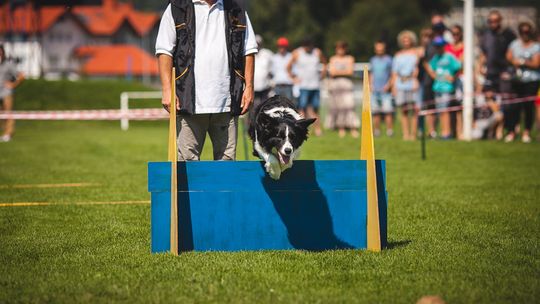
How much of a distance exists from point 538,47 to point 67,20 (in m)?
81.3

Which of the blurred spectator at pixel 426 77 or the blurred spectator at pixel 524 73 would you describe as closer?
the blurred spectator at pixel 524 73

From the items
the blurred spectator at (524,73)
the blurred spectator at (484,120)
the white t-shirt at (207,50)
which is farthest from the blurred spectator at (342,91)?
the white t-shirt at (207,50)

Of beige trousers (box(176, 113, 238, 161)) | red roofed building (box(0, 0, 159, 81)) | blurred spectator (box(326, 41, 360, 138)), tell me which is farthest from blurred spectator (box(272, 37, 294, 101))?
red roofed building (box(0, 0, 159, 81))

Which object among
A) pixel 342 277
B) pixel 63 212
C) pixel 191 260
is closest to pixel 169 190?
pixel 191 260

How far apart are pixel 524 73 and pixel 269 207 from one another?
35.6 ft

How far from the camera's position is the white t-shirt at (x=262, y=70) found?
55.2 ft

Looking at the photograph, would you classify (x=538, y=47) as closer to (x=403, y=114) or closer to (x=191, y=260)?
(x=403, y=114)

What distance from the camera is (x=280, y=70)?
59.0 ft

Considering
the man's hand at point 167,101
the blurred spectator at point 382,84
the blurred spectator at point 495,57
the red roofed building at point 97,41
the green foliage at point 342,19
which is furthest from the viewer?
the red roofed building at point 97,41

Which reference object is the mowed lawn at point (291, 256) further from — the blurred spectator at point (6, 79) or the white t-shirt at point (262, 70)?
the blurred spectator at point (6, 79)

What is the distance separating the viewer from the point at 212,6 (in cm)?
607

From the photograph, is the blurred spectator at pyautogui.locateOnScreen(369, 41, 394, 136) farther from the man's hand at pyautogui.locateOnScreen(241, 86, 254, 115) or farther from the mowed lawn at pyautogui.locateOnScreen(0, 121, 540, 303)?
the man's hand at pyautogui.locateOnScreen(241, 86, 254, 115)

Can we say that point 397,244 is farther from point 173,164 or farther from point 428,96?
point 428,96

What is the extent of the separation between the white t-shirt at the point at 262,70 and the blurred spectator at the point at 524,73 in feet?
16.3
